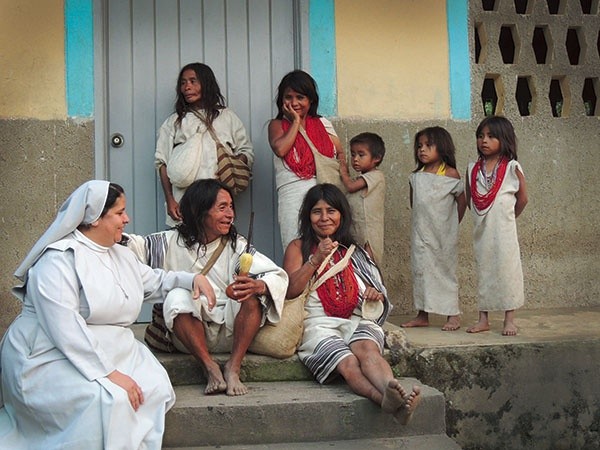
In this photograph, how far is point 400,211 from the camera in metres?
5.82

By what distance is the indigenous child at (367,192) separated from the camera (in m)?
5.10

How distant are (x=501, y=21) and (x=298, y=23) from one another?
1504 mm

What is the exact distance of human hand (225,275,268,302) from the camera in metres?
3.89

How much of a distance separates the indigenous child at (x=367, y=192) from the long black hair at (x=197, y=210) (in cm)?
110

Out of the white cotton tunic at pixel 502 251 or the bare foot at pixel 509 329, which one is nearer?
the bare foot at pixel 509 329

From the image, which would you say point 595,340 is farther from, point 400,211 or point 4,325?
point 4,325

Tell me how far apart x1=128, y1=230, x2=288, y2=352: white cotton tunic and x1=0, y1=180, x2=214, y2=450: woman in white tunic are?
0.39 m

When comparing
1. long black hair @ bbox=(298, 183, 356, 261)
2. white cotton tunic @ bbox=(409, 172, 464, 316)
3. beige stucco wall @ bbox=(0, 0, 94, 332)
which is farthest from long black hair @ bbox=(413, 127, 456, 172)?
beige stucco wall @ bbox=(0, 0, 94, 332)

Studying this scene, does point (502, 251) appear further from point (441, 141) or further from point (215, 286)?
point (215, 286)

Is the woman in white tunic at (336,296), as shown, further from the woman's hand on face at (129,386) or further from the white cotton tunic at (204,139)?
the woman's hand on face at (129,386)

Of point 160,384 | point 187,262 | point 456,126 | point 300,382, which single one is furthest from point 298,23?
point 160,384

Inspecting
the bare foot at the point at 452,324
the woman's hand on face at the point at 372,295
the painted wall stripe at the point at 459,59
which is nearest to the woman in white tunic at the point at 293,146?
the woman's hand on face at the point at 372,295

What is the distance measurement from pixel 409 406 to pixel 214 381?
3.11 ft

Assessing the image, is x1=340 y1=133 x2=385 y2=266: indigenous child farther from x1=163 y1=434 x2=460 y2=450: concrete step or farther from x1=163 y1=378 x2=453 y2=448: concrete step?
x1=163 y1=434 x2=460 y2=450: concrete step
